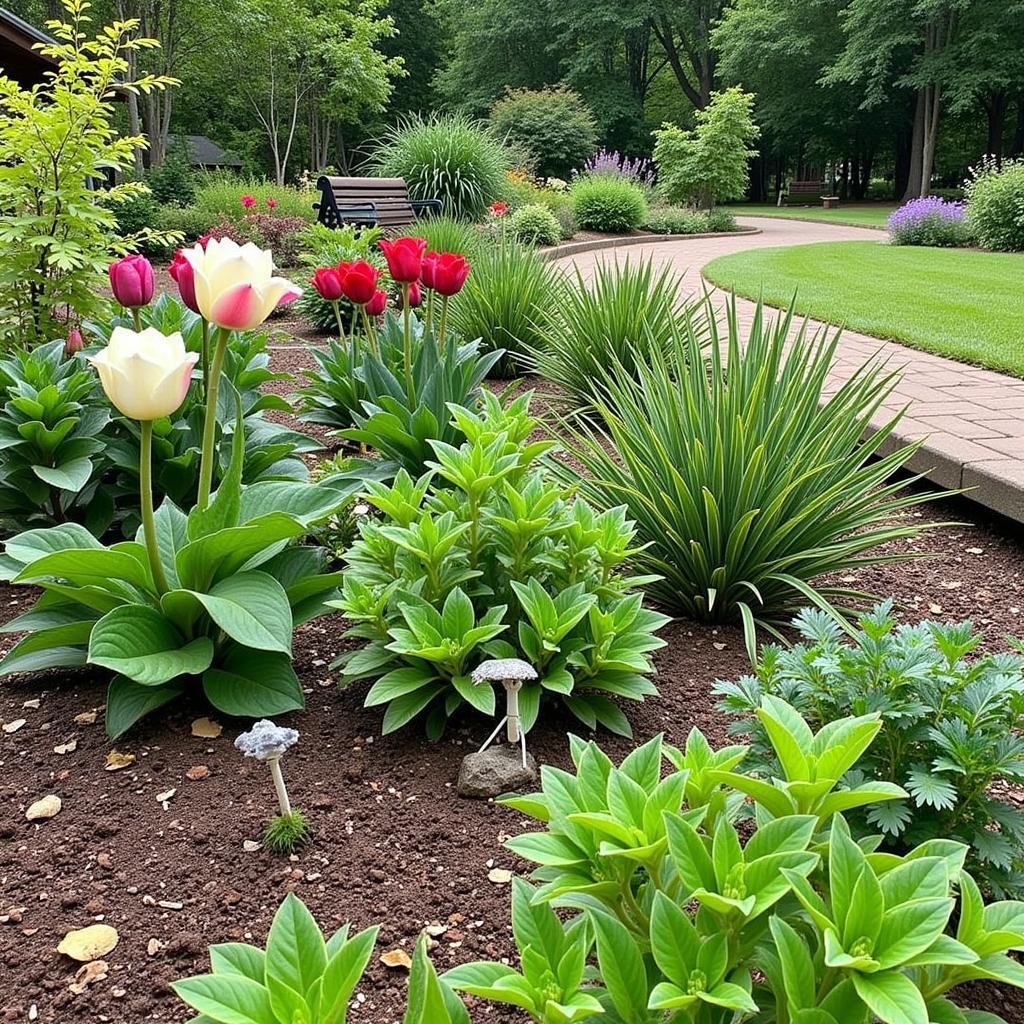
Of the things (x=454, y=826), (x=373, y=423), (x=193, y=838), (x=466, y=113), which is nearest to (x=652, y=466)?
(x=373, y=423)

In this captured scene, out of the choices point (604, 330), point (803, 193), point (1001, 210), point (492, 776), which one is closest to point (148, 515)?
point (492, 776)

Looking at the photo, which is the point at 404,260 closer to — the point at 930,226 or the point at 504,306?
the point at 504,306

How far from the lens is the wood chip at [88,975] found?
1384 mm

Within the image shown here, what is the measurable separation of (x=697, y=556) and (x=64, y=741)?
1.72 meters

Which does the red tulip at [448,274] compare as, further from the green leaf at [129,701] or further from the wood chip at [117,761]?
the wood chip at [117,761]

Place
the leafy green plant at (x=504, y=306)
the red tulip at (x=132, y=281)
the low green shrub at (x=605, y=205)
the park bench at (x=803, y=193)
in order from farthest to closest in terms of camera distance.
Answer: the park bench at (x=803, y=193)
the low green shrub at (x=605, y=205)
the leafy green plant at (x=504, y=306)
the red tulip at (x=132, y=281)

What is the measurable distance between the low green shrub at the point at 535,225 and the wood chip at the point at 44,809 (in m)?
11.4

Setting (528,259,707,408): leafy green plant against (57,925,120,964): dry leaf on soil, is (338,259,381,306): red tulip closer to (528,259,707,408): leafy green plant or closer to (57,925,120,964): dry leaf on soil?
(528,259,707,408): leafy green plant

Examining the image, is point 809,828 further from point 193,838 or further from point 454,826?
point 193,838

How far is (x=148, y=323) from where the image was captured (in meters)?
3.39

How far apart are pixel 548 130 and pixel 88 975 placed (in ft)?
79.9

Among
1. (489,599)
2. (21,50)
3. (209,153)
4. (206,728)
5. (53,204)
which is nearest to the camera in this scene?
(206,728)

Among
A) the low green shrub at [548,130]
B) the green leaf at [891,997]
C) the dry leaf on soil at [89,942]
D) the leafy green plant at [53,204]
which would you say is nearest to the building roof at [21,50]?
the leafy green plant at [53,204]

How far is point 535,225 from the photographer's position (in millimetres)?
13281
